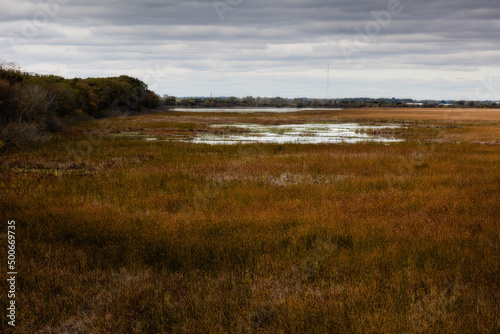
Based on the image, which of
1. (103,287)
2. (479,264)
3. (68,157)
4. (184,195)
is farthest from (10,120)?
(479,264)

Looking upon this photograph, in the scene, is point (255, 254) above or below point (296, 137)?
below

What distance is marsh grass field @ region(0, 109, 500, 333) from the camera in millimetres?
5320

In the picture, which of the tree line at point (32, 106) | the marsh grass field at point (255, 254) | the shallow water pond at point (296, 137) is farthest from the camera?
the shallow water pond at point (296, 137)

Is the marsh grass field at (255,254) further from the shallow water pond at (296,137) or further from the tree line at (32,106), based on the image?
the shallow water pond at (296,137)

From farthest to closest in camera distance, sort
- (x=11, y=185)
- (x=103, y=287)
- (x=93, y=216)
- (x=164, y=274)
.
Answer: (x=11, y=185) < (x=93, y=216) < (x=164, y=274) < (x=103, y=287)

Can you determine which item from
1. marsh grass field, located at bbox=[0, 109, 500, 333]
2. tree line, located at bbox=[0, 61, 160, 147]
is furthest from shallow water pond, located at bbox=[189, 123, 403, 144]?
marsh grass field, located at bbox=[0, 109, 500, 333]

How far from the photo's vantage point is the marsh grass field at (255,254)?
532 centimetres

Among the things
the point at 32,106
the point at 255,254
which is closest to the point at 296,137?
the point at 32,106

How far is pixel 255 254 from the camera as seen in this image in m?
7.71

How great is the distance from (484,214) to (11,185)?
51.7 ft

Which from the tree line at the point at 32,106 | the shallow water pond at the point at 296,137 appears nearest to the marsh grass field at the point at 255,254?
the tree line at the point at 32,106

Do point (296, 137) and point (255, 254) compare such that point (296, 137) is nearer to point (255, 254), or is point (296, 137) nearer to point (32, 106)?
point (32, 106)

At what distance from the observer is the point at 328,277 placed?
21.8 ft

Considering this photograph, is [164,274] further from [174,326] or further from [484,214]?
[484,214]
